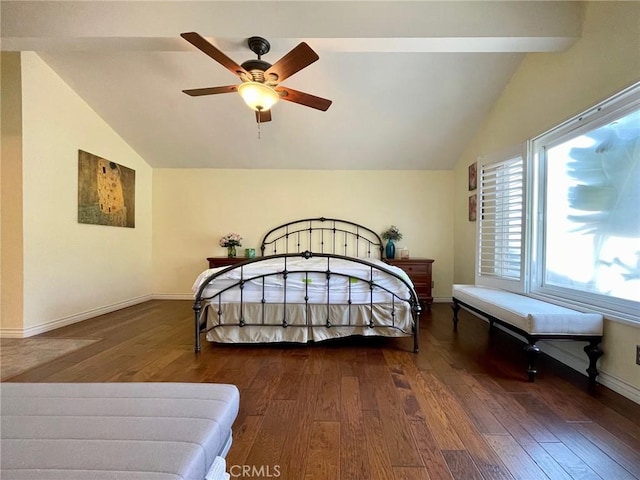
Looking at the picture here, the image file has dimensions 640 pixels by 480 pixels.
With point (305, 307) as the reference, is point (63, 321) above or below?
below

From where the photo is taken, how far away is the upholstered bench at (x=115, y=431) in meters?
0.73

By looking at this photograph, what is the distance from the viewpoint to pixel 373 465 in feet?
4.39

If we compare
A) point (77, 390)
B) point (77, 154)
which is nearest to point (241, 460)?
point (77, 390)

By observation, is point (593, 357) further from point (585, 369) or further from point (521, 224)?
point (521, 224)

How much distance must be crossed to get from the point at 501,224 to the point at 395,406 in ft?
7.83

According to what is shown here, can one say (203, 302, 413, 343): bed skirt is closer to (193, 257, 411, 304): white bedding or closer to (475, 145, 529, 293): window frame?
(193, 257, 411, 304): white bedding

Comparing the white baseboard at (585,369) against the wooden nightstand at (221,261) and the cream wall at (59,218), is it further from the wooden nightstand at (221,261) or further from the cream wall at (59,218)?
the cream wall at (59,218)

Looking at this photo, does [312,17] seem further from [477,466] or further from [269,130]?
[477,466]

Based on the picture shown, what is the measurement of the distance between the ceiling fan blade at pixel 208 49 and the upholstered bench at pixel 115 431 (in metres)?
2.09

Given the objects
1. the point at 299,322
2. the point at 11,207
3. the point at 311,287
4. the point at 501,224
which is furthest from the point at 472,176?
the point at 11,207

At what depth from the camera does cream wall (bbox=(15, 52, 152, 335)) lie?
3.08 meters

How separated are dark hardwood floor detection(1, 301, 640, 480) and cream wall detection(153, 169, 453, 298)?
6.64 ft

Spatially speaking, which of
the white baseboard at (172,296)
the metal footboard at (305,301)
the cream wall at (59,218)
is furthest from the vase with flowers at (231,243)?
the metal footboard at (305,301)

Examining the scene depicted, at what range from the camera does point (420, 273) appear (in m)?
4.48
